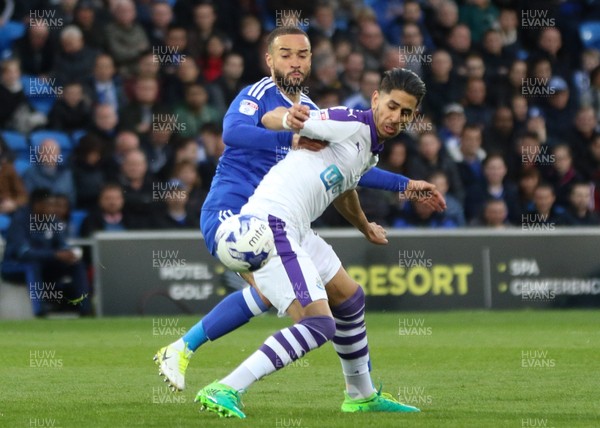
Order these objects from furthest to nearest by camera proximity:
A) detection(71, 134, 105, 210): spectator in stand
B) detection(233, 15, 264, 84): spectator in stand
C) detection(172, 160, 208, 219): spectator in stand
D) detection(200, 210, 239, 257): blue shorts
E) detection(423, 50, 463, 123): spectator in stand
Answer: detection(423, 50, 463, 123): spectator in stand → detection(233, 15, 264, 84): spectator in stand → detection(71, 134, 105, 210): spectator in stand → detection(172, 160, 208, 219): spectator in stand → detection(200, 210, 239, 257): blue shorts

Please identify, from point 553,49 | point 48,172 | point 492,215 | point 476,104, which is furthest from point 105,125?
point 553,49

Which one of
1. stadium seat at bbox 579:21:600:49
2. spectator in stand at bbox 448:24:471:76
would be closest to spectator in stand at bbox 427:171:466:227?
spectator in stand at bbox 448:24:471:76

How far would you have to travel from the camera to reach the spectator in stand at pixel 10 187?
15.3 meters

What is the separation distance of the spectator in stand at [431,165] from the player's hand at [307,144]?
31.2ft

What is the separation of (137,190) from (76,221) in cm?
86

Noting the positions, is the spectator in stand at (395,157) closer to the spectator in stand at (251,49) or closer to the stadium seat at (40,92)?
the spectator in stand at (251,49)

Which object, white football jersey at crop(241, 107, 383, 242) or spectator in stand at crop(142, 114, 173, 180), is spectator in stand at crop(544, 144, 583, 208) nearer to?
spectator in stand at crop(142, 114, 173, 180)

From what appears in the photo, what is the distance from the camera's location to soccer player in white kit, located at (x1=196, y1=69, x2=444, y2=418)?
7.04 meters

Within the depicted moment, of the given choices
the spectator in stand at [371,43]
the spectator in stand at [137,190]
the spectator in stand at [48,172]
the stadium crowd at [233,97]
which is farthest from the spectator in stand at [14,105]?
the spectator in stand at [371,43]

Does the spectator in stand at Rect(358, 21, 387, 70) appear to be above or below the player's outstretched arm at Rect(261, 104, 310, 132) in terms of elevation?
below

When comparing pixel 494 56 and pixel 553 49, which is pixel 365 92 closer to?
pixel 494 56

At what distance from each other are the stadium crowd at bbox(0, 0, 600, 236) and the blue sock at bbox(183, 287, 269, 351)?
7.56 metres

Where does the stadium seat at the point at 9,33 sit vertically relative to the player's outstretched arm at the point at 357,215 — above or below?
above

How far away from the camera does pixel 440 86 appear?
1816 centimetres
